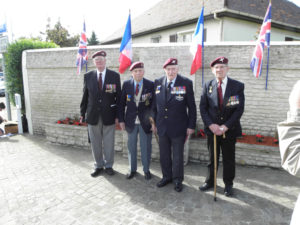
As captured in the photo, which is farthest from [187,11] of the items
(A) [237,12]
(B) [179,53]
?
(B) [179,53]

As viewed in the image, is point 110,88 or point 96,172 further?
point 96,172

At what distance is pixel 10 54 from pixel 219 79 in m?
7.14

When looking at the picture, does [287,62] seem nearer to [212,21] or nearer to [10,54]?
[212,21]

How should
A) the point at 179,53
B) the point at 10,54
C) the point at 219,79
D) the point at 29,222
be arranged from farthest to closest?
1. the point at 10,54
2. the point at 179,53
3. the point at 219,79
4. the point at 29,222

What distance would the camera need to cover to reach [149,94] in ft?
12.8

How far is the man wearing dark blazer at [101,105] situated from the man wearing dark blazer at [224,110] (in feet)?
5.57

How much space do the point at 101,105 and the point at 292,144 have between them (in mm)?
3408

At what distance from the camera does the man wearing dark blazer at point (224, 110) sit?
325 centimetres

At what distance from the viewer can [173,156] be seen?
366cm

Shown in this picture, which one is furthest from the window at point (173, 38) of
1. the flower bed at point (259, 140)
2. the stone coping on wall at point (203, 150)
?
the flower bed at point (259, 140)

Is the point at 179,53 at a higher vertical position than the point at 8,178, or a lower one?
higher

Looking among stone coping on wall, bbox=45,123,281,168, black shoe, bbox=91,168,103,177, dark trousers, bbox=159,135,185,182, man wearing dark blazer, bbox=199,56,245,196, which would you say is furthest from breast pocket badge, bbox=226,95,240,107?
black shoe, bbox=91,168,103,177

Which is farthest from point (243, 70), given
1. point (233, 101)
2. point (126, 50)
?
point (126, 50)

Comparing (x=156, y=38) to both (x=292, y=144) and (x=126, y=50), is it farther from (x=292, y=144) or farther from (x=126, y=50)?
(x=292, y=144)
